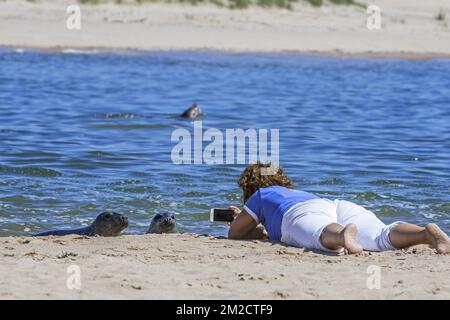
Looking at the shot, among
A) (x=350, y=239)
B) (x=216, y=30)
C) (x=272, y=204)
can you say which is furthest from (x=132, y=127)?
(x=216, y=30)

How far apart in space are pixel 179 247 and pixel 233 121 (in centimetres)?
931

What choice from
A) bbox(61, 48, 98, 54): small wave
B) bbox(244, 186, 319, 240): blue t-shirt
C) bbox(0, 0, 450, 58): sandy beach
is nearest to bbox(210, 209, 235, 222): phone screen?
bbox(244, 186, 319, 240): blue t-shirt

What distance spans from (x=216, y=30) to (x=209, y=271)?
23.9 m

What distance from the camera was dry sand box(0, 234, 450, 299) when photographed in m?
5.50

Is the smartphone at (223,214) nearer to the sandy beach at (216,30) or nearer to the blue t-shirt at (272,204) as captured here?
the blue t-shirt at (272,204)

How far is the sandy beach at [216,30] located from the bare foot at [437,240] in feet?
68.8

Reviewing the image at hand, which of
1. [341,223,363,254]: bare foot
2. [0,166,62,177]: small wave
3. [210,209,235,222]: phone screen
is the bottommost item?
[0,166,62,177]: small wave

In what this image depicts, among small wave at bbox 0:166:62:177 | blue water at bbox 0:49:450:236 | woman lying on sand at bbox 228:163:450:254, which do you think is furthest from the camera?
small wave at bbox 0:166:62:177

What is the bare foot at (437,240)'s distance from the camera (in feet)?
22.0

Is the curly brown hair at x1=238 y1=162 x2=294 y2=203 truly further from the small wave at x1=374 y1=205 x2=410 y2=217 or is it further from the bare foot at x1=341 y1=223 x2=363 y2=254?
the small wave at x1=374 y1=205 x2=410 y2=217

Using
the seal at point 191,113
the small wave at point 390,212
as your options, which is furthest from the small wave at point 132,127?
the small wave at point 390,212

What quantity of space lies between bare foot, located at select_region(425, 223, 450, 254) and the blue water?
7.89ft
